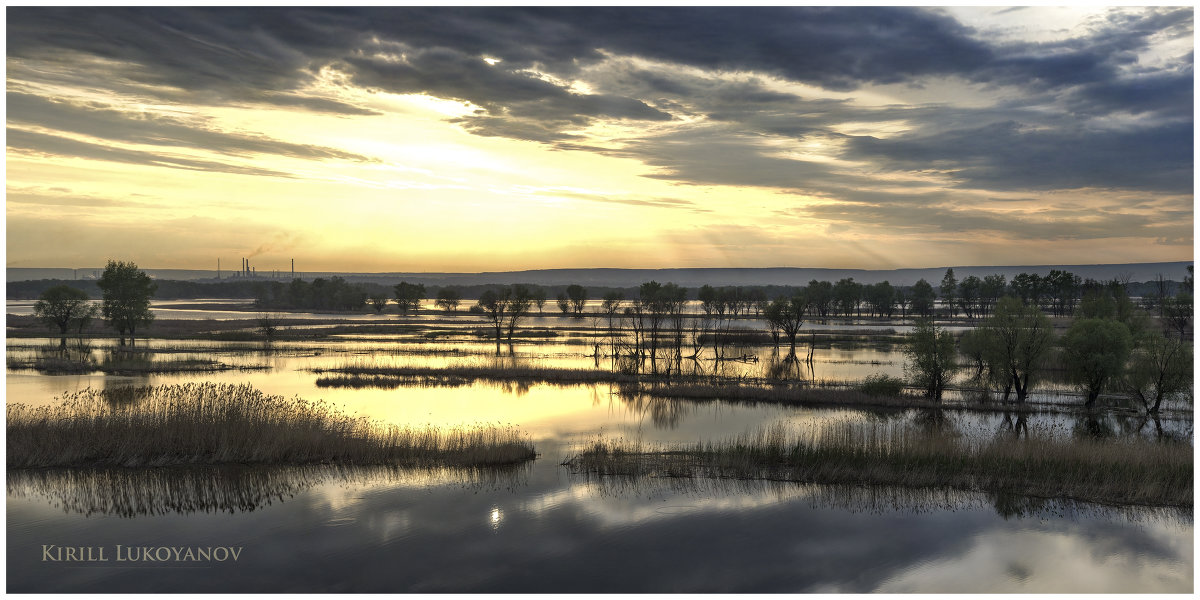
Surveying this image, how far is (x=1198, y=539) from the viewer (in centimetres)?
1485

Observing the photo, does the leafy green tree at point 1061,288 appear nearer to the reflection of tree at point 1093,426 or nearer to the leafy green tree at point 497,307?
the leafy green tree at point 497,307

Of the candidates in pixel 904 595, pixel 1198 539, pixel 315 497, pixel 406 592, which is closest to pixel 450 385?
pixel 315 497

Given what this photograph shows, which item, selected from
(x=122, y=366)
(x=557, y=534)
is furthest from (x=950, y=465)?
(x=122, y=366)

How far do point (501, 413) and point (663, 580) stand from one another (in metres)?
20.3

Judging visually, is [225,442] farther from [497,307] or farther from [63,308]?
[497,307]

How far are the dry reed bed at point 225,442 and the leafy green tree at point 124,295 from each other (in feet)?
154

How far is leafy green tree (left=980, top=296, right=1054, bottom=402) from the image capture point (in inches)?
1593

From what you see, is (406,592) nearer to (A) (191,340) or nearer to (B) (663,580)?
(B) (663,580)

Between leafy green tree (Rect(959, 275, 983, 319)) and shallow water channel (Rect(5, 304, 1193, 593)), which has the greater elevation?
leafy green tree (Rect(959, 275, 983, 319))

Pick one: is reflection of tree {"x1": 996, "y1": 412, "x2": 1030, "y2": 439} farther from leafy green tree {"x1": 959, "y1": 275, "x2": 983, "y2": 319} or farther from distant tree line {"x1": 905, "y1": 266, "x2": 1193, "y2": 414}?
leafy green tree {"x1": 959, "y1": 275, "x2": 983, "y2": 319}

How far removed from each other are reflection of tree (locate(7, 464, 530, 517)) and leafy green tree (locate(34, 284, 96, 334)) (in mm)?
66782

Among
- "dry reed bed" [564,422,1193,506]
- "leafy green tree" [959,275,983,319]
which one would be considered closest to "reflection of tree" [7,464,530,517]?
"dry reed bed" [564,422,1193,506]

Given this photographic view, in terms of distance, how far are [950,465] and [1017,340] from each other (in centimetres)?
2121

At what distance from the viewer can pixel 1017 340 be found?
1608 inches
